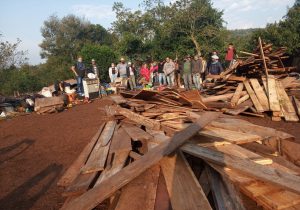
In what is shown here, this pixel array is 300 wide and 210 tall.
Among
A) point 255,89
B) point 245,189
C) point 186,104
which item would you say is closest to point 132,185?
point 245,189

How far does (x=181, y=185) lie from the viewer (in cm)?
333

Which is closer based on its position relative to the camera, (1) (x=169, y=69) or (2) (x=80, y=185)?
(2) (x=80, y=185)

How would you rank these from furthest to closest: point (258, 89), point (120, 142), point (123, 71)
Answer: point (123, 71), point (258, 89), point (120, 142)

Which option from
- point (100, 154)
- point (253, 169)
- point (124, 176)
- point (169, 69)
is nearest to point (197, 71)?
point (169, 69)

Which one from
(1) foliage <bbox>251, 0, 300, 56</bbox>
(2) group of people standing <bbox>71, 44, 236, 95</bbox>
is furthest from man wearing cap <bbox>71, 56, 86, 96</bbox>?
(1) foliage <bbox>251, 0, 300, 56</bbox>

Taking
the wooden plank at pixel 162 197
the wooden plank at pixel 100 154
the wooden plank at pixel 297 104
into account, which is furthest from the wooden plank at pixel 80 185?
the wooden plank at pixel 297 104

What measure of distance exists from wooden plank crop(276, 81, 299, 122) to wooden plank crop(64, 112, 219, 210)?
4049 mm

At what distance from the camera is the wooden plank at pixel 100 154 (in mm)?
4227

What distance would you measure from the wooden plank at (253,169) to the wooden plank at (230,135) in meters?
0.78

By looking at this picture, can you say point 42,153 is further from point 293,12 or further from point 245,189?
point 293,12

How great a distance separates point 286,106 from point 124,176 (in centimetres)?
617

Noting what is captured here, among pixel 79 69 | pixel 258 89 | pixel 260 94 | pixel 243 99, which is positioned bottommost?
pixel 243 99

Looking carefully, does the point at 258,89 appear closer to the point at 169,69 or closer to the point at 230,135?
the point at 230,135

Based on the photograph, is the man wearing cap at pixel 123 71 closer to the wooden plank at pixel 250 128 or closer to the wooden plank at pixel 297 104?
the wooden plank at pixel 297 104
